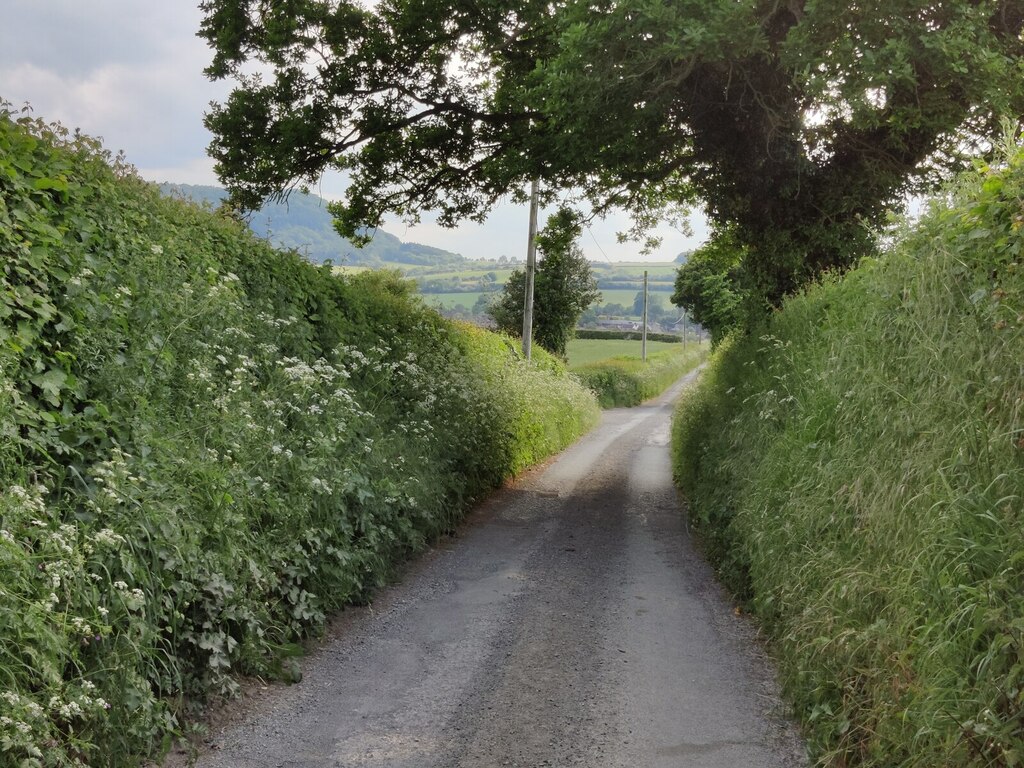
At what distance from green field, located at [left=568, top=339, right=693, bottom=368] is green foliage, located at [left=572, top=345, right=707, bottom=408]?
8430 mm

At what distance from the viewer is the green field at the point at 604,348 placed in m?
75.9

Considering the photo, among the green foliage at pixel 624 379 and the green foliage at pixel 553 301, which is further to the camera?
the green foliage at pixel 624 379

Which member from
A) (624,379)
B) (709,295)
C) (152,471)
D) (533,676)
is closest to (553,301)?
(624,379)

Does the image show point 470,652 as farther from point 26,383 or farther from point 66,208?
point 66,208

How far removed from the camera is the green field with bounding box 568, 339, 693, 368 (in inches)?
2987

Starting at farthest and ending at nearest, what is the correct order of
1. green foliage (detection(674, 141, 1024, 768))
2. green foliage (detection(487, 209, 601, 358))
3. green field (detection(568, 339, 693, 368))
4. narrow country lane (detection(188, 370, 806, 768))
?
green field (detection(568, 339, 693, 368)), green foliage (detection(487, 209, 601, 358)), narrow country lane (detection(188, 370, 806, 768)), green foliage (detection(674, 141, 1024, 768))

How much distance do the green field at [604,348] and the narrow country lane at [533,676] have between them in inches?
2378

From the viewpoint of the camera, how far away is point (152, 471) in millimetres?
5977

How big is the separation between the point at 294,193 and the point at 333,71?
2.77 meters

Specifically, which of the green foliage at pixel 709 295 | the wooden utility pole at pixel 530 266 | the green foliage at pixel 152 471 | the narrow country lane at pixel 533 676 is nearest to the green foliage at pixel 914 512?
A: the narrow country lane at pixel 533 676

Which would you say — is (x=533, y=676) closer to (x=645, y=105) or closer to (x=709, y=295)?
(x=645, y=105)

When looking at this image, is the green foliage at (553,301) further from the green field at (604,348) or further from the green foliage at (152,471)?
the green foliage at (152,471)

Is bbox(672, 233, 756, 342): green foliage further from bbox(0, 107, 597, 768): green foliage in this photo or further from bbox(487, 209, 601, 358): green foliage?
bbox(0, 107, 597, 768): green foliage

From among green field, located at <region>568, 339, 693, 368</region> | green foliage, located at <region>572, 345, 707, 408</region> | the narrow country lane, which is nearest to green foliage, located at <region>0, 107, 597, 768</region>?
the narrow country lane
